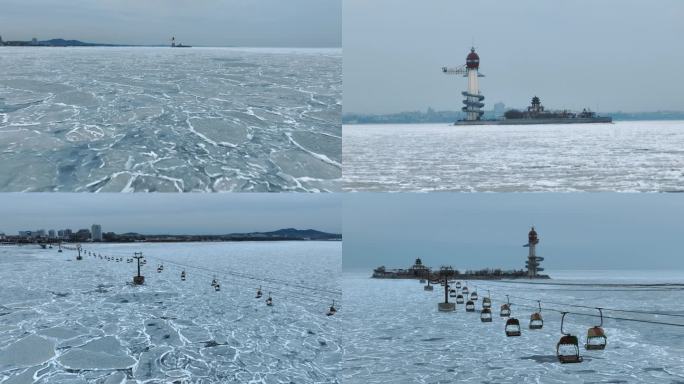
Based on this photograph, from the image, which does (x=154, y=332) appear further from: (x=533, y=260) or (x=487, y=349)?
(x=533, y=260)

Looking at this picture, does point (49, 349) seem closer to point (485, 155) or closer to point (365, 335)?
point (365, 335)

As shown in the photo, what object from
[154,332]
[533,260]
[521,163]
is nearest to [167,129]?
[154,332]

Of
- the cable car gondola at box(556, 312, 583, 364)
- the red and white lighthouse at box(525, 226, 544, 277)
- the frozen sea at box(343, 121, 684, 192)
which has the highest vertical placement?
the frozen sea at box(343, 121, 684, 192)

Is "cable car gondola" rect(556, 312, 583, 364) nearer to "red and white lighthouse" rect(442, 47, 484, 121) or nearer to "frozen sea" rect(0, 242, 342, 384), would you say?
"frozen sea" rect(0, 242, 342, 384)

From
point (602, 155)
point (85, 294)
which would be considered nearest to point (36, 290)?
point (85, 294)

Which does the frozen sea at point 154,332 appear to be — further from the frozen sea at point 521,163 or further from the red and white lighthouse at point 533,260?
the red and white lighthouse at point 533,260

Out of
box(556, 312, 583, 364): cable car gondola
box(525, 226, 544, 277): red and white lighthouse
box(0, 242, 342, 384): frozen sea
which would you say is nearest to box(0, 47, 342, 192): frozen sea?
box(0, 242, 342, 384): frozen sea

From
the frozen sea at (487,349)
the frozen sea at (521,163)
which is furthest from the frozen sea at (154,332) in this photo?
the frozen sea at (521,163)
